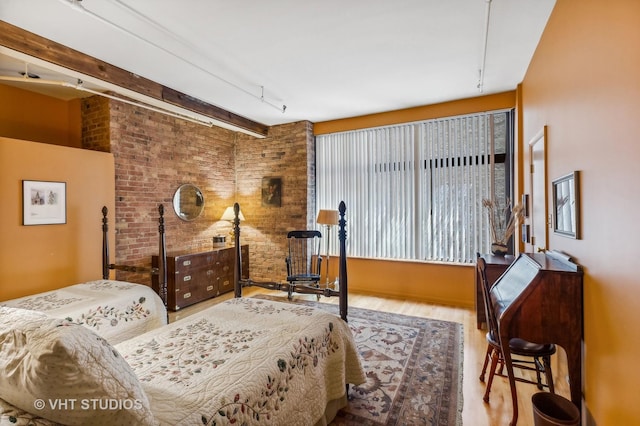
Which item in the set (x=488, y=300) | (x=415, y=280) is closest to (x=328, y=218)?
(x=415, y=280)

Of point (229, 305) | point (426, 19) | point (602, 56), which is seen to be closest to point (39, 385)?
point (229, 305)

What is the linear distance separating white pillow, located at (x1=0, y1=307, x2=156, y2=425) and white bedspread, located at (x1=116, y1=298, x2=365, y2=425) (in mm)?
199

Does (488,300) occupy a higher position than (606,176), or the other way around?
(606,176)

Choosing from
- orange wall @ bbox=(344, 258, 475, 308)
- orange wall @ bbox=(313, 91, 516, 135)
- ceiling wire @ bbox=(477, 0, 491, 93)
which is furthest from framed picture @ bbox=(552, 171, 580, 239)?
orange wall @ bbox=(313, 91, 516, 135)

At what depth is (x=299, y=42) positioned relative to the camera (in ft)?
9.40

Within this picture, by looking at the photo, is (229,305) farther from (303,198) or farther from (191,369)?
(303,198)

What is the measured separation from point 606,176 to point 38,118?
598 centimetres

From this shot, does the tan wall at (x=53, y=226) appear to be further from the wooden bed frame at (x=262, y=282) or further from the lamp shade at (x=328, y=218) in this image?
the lamp shade at (x=328, y=218)

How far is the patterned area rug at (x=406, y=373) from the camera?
2064 mm

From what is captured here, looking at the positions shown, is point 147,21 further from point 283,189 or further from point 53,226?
point 283,189

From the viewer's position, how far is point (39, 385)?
899 millimetres

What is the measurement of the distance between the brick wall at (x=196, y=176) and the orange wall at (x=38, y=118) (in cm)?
30

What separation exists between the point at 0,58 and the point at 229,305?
3.51 meters

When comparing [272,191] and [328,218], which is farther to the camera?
[272,191]
